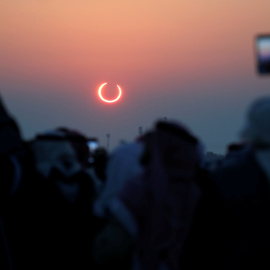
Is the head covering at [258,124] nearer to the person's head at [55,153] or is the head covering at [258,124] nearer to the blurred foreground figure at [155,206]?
the blurred foreground figure at [155,206]

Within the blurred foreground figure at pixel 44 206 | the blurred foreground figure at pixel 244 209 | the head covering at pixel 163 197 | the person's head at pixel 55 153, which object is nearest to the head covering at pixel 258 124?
the blurred foreground figure at pixel 244 209

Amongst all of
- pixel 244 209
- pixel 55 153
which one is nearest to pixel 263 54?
pixel 244 209

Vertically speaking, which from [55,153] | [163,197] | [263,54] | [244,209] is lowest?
[244,209]

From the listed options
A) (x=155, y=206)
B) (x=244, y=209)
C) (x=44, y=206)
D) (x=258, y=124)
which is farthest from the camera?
(x=44, y=206)

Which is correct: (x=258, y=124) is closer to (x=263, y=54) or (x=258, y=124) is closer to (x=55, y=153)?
(x=263, y=54)

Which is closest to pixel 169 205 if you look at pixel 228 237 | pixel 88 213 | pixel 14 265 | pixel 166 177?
pixel 166 177

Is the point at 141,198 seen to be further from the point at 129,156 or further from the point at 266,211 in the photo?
the point at 266,211
